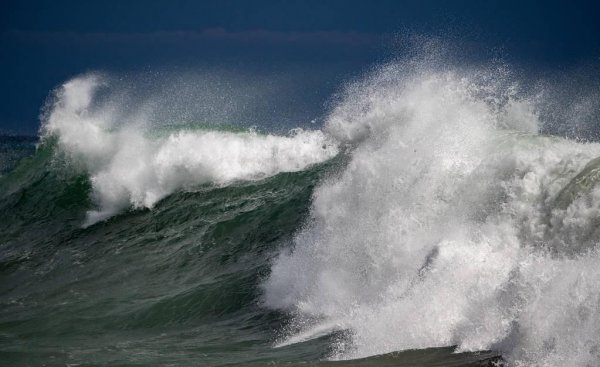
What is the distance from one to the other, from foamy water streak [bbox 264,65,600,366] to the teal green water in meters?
0.45

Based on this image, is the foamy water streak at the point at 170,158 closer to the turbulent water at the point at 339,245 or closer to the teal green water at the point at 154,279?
the turbulent water at the point at 339,245

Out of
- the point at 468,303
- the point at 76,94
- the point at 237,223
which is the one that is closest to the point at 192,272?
the point at 237,223

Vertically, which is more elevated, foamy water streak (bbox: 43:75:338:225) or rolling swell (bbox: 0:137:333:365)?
foamy water streak (bbox: 43:75:338:225)

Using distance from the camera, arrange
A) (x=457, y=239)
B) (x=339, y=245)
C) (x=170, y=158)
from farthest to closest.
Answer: (x=170, y=158) → (x=339, y=245) → (x=457, y=239)

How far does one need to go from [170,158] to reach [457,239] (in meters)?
11.1

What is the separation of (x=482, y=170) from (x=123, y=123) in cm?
1398

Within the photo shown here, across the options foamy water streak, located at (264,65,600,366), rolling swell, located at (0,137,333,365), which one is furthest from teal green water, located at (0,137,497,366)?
foamy water streak, located at (264,65,600,366)

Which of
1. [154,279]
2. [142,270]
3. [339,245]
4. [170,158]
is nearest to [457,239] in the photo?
[339,245]

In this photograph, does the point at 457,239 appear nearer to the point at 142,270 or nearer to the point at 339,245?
the point at 339,245

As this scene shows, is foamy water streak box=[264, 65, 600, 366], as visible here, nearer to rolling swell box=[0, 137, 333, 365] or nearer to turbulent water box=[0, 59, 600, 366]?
turbulent water box=[0, 59, 600, 366]

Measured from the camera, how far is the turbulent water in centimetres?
638

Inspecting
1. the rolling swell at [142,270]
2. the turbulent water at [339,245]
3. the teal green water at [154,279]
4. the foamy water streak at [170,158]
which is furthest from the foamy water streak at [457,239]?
the foamy water streak at [170,158]

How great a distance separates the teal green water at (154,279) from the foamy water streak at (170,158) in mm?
534

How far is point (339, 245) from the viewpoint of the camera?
1016 cm
